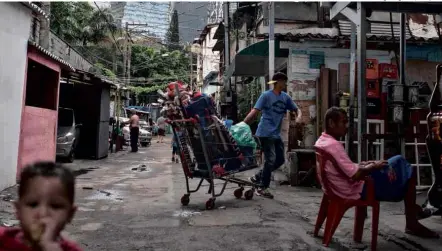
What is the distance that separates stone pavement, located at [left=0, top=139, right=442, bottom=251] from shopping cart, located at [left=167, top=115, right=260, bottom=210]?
1.38ft

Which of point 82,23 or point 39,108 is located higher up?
point 82,23

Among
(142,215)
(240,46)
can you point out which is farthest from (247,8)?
(142,215)

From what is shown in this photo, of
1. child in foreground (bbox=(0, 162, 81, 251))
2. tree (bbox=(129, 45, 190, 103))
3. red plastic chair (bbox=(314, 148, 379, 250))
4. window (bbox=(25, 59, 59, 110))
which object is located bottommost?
red plastic chair (bbox=(314, 148, 379, 250))

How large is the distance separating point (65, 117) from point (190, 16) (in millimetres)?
17064

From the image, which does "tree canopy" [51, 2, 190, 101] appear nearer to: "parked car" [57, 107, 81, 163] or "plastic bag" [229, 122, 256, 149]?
"parked car" [57, 107, 81, 163]

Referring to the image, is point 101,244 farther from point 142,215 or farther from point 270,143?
point 270,143

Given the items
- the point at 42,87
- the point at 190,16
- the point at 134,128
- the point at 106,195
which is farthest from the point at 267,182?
the point at 190,16

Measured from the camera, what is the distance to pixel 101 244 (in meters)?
3.84

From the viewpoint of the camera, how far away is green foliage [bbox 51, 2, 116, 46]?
29.6 meters

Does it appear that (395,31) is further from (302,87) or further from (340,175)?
(340,175)

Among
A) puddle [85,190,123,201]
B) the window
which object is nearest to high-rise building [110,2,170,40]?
the window

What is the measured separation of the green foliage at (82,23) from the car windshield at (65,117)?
17.8 meters

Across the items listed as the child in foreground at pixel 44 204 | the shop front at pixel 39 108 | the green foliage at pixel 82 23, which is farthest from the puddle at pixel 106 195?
the green foliage at pixel 82 23

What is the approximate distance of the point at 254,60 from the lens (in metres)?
11.3
